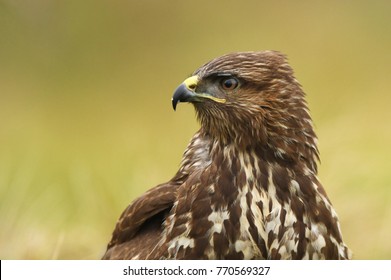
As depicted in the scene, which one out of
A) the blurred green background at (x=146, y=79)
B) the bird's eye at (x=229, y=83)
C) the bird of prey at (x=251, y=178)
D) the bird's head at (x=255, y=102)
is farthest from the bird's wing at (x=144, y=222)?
the blurred green background at (x=146, y=79)

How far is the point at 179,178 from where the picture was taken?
20.5 ft

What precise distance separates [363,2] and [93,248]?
2891 mm

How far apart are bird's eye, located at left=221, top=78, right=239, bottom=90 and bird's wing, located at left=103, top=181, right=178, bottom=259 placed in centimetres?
56

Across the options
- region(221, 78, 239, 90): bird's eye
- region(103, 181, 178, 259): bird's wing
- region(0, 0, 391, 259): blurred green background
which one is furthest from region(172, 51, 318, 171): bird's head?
region(0, 0, 391, 259): blurred green background

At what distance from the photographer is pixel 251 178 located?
5977 millimetres

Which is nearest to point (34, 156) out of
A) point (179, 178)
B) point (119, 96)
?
point (119, 96)

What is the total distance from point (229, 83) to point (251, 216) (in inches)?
24.9

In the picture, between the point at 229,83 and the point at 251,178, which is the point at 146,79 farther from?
the point at 251,178

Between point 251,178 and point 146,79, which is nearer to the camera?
point 251,178

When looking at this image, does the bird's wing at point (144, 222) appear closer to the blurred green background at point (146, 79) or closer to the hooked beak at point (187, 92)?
the hooked beak at point (187, 92)

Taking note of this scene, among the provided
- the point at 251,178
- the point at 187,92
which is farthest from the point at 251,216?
the point at 187,92

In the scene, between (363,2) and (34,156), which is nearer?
(34,156)

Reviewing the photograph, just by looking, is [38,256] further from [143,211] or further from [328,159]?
[328,159]

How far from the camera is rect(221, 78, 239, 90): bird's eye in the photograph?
602 cm
